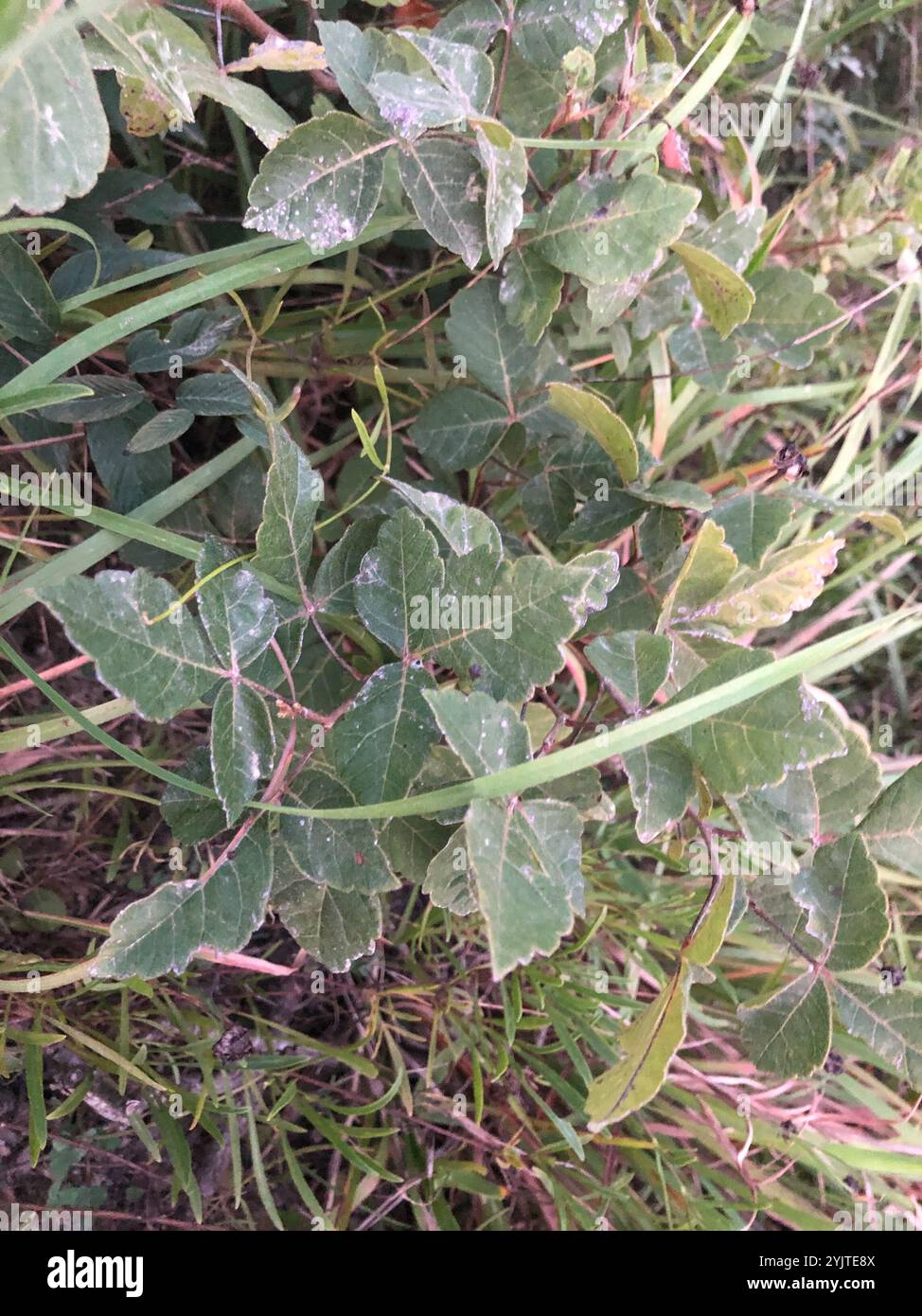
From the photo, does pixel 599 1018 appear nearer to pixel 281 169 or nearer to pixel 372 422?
pixel 372 422

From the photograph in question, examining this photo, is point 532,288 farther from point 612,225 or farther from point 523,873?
point 523,873

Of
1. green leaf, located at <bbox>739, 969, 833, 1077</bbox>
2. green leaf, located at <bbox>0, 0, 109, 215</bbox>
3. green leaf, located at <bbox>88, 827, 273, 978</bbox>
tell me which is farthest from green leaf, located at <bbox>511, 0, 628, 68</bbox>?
green leaf, located at <bbox>739, 969, 833, 1077</bbox>

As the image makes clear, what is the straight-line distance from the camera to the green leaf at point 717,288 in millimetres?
1090

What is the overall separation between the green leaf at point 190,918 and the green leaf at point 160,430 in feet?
1.60

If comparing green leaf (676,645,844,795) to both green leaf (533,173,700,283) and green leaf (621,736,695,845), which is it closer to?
green leaf (621,736,695,845)

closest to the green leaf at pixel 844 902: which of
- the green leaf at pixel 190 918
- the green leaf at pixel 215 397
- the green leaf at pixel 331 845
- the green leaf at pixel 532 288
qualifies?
the green leaf at pixel 331 845

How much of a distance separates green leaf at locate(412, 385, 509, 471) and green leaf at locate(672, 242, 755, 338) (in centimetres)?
29

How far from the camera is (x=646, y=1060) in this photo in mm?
940

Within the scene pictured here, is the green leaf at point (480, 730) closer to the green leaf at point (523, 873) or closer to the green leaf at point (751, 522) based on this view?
the green leaf at point (523, 873)

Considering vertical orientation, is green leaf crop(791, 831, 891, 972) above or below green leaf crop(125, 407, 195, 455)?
below

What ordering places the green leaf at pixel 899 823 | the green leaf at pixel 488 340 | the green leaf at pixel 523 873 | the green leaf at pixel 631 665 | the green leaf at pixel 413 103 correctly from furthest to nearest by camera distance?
the green leaf at pixel 488 340
the green leaf at pixel 899 823
the green leaf at pixel 631 665
the green leaf at pixel 413 103
the green leaf at pixel 523 873

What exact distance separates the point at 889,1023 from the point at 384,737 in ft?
2.27

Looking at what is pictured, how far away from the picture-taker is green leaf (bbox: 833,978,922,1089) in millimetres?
1045
